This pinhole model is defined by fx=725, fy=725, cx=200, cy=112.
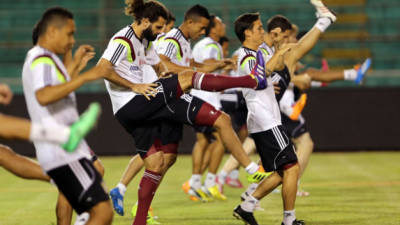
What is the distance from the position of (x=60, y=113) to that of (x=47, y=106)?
109 millimetres

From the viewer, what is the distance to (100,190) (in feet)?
16.8

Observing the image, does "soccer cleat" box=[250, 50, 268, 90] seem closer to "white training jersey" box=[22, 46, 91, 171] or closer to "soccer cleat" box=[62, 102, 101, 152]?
"white training jersey" box=[22, 46, 91, 171]

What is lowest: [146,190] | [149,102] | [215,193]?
[215,193]

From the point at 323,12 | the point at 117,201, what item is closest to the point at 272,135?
the point at 323,12

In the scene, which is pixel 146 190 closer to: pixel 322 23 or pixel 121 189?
pixel 121 189

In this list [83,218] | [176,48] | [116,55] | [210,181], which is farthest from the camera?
[210,181]

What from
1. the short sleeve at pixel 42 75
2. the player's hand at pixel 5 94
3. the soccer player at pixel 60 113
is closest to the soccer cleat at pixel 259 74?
the soccer player at pixel 60 113

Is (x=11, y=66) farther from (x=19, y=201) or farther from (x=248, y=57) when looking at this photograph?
(x=248, y=57)

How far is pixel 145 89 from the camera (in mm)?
6711

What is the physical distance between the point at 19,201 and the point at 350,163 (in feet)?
23.9

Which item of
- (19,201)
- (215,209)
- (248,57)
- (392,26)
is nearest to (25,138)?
(248,57)

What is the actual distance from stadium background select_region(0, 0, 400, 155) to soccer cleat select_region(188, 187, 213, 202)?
6.85 m

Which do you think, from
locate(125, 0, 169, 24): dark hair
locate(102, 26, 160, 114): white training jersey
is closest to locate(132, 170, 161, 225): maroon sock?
locate(102, 26, 160, 114): white training jersey

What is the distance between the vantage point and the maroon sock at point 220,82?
6348 mm
